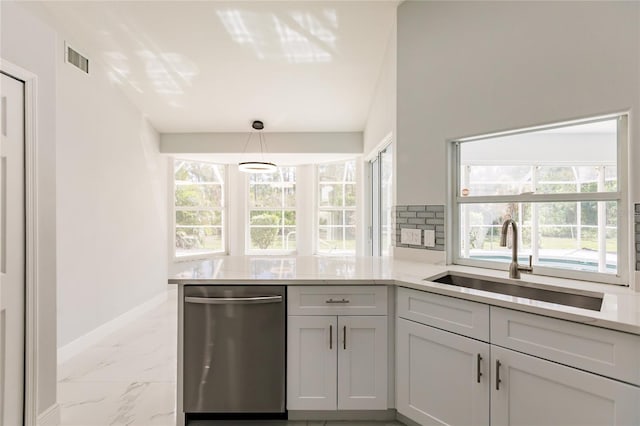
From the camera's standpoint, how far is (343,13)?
9.18ft

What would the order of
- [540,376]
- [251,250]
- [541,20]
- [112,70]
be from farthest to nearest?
1. [251,250]
2. [112,70]
3. [541,20]
4. [540,376]

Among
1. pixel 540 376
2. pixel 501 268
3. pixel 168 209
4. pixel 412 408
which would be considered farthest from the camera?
pixel 168 209

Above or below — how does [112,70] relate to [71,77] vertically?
above

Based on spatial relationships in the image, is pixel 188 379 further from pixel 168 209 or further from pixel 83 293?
pixel 168 209

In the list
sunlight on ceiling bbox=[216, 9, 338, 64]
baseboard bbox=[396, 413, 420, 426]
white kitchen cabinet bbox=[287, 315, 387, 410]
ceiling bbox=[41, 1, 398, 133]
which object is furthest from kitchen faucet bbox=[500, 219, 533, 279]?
sunlight on ceiling bbox=[216, 9, 338, 64]

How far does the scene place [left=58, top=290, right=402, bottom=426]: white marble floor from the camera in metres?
2.06

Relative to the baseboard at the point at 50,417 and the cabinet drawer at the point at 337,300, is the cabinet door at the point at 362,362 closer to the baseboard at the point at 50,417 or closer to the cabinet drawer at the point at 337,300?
the cabinet drawer at the point at 337,300

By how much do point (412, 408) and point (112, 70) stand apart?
13.3 ft

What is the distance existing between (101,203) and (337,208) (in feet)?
10.8

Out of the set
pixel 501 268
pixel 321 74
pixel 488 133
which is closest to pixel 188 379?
pixel 501 268

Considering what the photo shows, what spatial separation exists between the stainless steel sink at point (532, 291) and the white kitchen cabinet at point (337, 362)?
0.49m

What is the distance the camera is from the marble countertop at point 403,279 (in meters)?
1.29

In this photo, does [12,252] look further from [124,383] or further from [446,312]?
[446,312]

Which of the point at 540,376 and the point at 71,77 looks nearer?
the point at 540,376
